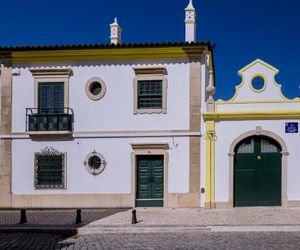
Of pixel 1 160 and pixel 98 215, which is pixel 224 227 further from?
pixel 1 160

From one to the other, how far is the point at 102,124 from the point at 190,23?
16.7 feet

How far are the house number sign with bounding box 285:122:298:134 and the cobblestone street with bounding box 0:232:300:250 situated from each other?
20.0 ft

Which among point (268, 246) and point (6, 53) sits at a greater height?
point (6, 53)

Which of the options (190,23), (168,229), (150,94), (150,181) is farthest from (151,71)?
(168,229)

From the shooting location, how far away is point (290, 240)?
11312 millimetres

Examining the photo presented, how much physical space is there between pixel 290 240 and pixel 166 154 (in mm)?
7723

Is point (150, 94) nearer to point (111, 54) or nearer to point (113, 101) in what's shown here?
point (113, 101)

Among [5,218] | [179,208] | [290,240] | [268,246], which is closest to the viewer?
[268,246]

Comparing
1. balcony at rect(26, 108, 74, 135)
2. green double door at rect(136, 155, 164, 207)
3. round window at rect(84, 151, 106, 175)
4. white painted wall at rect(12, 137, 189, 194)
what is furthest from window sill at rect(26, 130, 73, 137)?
green double door at rect(136, 155, 164, 207)

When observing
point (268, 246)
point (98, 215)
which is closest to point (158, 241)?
point (268, 246)

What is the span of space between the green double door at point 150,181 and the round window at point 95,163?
4.17 feet

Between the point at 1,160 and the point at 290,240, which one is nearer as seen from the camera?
the point at 290,240

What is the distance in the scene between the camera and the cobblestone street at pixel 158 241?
1070cm

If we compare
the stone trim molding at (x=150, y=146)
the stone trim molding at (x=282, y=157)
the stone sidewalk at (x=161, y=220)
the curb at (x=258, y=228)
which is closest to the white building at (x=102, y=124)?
the stone trim molding at (x=150, y=146)
